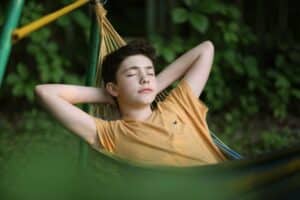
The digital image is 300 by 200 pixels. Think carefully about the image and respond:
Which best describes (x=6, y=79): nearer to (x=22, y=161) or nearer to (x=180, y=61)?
→ (x=180, y=61)

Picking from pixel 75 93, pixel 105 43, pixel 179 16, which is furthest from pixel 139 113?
pixel 179 16

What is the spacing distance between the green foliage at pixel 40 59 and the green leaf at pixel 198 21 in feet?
2.06

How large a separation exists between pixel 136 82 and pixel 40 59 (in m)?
2.11

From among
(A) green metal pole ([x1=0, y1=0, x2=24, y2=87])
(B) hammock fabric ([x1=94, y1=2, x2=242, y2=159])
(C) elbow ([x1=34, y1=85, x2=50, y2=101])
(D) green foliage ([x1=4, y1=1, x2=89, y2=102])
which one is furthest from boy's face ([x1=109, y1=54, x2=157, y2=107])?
(D) green foliage ([x1=4, y1=1, x2=89, y2=102])

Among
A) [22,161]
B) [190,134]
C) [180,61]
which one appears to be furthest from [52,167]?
[180,61]

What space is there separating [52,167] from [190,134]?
1087mm

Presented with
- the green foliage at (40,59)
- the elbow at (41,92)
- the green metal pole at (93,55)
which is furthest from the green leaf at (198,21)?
the elbow at (41,92)

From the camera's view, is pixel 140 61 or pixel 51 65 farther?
pixel 51 65

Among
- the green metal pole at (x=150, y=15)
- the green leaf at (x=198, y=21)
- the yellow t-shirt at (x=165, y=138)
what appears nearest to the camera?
the yellow t-shirt at (x=165, y=138)

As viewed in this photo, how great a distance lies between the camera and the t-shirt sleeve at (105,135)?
1.76 meters

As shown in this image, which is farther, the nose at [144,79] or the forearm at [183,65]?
the forearm at [183,65]

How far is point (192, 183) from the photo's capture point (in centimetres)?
67

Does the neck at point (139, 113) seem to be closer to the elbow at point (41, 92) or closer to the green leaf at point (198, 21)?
the elbow at point (41, 92)

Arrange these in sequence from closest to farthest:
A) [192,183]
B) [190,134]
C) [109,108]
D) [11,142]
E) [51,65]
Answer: [192,183], [190,134], [109,108], [11,142], [51,65]
